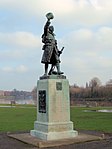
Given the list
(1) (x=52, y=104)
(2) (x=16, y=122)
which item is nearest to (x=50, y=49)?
(1) (x=52, y=104)

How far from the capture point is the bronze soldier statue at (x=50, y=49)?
1555cm

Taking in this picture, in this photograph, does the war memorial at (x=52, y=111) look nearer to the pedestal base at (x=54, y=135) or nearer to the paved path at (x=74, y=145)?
the pedestal base at (x=54, y=135)

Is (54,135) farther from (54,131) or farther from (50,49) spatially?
(50,49)

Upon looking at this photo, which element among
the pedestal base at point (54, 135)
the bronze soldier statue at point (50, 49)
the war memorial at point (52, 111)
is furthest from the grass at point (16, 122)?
the bronze soldier statue at point (50, 49)

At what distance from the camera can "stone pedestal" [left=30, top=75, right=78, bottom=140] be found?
14.5 m

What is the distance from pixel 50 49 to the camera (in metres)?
15.5

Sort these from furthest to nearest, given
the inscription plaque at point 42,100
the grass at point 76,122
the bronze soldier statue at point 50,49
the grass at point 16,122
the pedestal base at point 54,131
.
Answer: the grass at point 16,122, the grass at point 76,122, the bronze soldier statue at point 50,49, the inscription plaque at point 42,100, the pedestal base at point 54,131

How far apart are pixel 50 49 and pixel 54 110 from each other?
2.80 meters

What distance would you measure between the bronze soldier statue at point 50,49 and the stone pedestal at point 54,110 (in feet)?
2.68

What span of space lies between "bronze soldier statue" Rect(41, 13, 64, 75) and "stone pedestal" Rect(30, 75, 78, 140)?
82 centimetres

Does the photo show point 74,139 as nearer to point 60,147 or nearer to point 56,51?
point 60,147

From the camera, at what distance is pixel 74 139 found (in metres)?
14.1

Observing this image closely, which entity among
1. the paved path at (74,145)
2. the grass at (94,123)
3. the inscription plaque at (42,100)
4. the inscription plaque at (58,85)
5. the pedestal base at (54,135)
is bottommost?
the paved path at (74,145)

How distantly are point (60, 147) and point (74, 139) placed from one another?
1396mm
